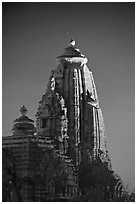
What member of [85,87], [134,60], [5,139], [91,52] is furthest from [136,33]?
[85,87]

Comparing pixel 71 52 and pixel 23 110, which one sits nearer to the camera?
pixel 23 110

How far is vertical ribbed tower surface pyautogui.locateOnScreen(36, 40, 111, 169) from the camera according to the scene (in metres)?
29.1

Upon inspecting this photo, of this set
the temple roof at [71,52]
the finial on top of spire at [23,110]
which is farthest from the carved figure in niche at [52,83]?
the finial on top of spire at [23,110]

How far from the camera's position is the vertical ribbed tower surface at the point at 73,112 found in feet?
95.5

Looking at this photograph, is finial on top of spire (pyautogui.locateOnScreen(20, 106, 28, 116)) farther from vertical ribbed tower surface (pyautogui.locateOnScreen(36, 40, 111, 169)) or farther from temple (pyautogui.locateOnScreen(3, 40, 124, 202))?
vertical ribbed tower surface (pyautogui.locateOnScreen(36, 40, 111, 169))

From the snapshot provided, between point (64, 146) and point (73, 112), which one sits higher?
point (73, 112)

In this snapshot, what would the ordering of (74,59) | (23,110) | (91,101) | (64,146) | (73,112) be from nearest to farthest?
(23,110) → (64,146) → (73,112) → (91,101) → (74,59)

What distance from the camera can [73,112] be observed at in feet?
98.2

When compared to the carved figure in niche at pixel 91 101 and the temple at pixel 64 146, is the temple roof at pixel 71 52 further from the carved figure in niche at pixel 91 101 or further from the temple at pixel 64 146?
the carved figure in niche at pixel 91 101

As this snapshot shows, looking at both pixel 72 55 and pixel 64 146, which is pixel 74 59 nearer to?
pixel 72 55

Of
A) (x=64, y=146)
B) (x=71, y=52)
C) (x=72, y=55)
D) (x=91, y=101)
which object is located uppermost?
(x=71, y=52)

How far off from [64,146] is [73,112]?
1893 millimetres

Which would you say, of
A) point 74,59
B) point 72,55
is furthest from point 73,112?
point 72,55

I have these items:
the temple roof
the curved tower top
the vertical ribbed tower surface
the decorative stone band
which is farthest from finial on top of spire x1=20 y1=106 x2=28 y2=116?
the temple roof
